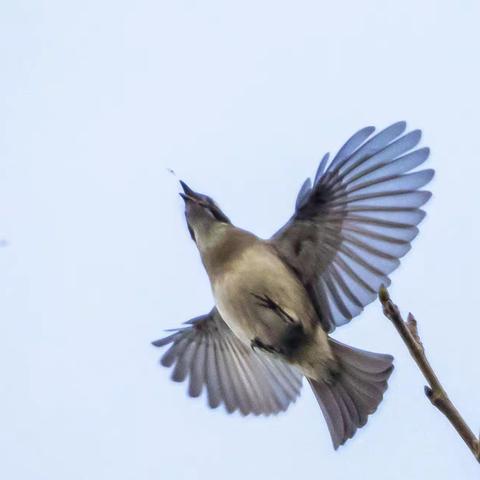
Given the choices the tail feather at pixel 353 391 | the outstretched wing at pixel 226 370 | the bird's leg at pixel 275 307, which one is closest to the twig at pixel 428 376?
the bird's leg at pixel 275 307

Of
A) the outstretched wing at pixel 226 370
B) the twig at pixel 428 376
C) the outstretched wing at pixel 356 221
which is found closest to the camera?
the twig at pixel 428 376

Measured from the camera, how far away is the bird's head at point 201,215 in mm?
6480

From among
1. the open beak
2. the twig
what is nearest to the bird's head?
the open beak

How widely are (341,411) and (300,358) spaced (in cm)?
38

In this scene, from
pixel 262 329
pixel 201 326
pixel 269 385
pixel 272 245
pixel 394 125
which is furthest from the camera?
pixel 201 326

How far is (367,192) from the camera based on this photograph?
221 inches

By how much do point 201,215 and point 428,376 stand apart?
11.6 ft

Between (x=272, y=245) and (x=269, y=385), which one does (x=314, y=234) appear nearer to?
(x=272, y=245)

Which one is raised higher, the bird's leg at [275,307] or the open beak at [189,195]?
the open beak at [189,195]

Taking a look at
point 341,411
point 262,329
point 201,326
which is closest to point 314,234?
point 262,329

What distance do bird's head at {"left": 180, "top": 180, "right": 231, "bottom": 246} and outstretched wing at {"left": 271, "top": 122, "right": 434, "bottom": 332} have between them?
66 cm

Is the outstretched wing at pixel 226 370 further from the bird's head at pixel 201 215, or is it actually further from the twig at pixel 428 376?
the twig at pixel 428 376

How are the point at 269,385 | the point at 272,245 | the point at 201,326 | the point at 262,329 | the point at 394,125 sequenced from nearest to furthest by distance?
the point at 394,125
the point at 262,329
the point at 272,245
the point at 269,385
the point at 201,326

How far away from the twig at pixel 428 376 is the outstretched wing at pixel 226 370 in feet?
9.82
